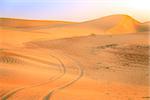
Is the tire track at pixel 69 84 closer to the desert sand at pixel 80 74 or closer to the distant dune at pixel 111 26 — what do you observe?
the desert sand at pixel 80 74

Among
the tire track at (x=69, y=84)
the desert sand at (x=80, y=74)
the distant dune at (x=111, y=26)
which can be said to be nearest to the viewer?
the tire track at (x=69, y=84)

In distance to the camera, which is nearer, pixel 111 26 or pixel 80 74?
pixel 80 74

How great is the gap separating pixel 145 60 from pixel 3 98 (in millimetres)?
9051

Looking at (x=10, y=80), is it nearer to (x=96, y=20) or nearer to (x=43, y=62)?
(x=43, y=62)

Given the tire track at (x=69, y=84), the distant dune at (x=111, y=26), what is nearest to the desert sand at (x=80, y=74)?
the tire track at (x=69, y=84)

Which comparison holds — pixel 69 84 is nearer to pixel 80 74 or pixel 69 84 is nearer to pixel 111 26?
pixel 80 74

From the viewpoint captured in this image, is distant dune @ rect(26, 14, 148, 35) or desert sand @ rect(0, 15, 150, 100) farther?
distant dune @ rect(26, 14, 148, 35)

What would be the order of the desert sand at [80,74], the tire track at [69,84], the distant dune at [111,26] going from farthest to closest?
the distant dune at [111,26] < the desert sand at [80,74] < the tire track at [69,84]

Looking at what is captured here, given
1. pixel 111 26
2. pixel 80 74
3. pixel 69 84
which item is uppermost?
pixel 111 26

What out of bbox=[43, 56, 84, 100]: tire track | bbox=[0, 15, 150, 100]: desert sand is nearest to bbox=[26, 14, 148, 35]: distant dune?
bbox=[0, 15, 150, 100]: desert sand

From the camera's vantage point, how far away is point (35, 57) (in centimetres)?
1467

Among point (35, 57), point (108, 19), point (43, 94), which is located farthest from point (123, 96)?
point (108, 19)

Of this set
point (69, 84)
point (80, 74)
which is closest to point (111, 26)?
point (80, 74)

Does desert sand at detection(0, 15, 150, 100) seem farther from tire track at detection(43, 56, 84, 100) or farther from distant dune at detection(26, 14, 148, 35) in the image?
distant dune at detection(26, 14, 148, 35)
